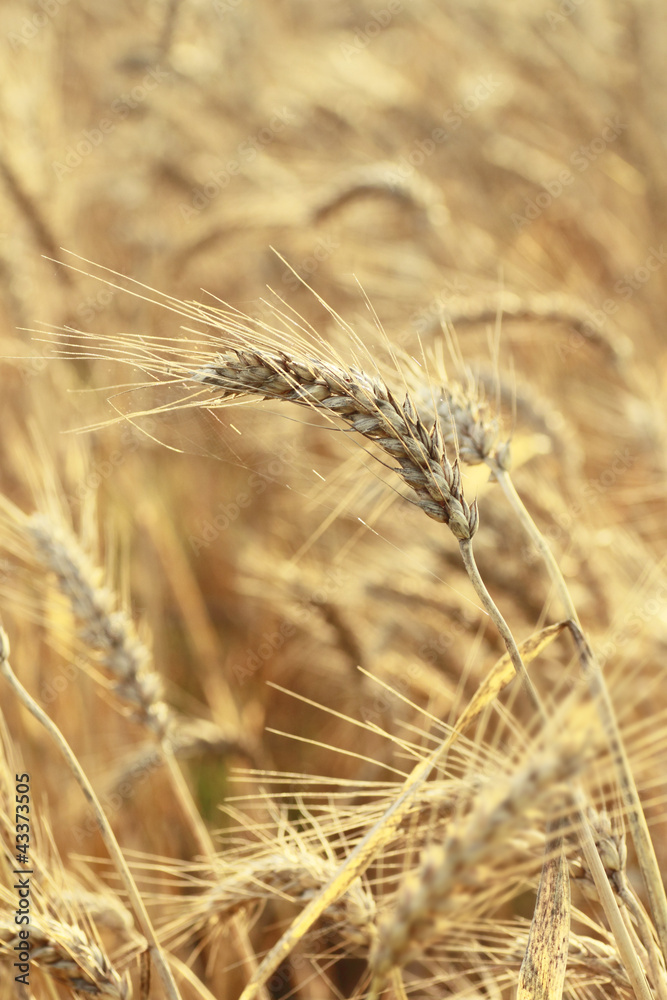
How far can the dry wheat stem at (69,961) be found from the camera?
898 millimetres

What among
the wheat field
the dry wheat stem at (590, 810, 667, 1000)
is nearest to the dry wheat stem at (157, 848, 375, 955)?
the wheat field

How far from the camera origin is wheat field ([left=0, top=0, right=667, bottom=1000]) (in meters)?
0.81

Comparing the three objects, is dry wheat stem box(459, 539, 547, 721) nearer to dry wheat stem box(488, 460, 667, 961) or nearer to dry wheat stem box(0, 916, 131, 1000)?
dry wheat stem box(488, 460, 667, 961)

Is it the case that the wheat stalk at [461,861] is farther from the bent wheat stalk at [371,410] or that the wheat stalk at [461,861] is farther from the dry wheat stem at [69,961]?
the dry wheat stem at [69,961]

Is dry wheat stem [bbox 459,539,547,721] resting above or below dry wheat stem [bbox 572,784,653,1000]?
above

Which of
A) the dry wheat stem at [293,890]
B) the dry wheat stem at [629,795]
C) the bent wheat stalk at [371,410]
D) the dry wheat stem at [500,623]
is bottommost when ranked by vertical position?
the dry wheat stem at [293,890]

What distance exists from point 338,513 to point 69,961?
679mm

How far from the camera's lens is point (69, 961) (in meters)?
0.90

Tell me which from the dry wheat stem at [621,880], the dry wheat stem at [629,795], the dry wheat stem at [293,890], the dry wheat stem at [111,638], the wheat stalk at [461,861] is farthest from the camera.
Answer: the dry wheat stem at [111,638]

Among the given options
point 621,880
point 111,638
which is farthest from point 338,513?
point 621,880

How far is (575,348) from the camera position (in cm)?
237

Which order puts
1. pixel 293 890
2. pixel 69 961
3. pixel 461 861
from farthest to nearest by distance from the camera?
pixel 293 890
pixel 69 961
pixel 461 861

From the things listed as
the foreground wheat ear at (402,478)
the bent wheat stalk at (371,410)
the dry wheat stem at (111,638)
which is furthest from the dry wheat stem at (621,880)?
the dry wheat stem at (111,638)

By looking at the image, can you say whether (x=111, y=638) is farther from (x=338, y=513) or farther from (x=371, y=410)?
(x=371, y=410)
